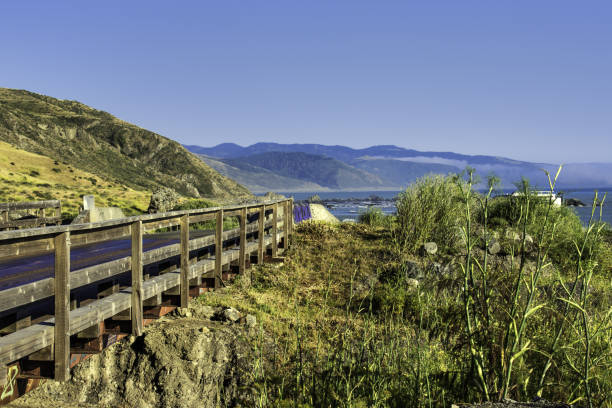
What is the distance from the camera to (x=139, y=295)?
6621 mm

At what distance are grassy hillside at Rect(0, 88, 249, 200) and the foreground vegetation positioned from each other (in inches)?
2655

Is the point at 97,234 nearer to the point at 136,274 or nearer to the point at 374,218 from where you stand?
the point at 136,274

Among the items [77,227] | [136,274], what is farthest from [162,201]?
[77,227]

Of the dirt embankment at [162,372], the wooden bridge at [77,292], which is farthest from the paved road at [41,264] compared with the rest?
the dirt embankment at [162,372]

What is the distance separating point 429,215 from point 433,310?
944 centimetres

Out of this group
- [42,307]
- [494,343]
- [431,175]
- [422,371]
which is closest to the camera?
[494,343]

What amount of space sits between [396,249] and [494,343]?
11301 millimetres

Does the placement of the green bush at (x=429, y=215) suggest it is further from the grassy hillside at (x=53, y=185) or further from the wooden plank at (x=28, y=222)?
the grassy hillside at (x=53, y=185)

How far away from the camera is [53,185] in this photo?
60781mm

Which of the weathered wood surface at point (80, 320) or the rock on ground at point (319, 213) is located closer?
the weathered wood surface at point (80, 320)

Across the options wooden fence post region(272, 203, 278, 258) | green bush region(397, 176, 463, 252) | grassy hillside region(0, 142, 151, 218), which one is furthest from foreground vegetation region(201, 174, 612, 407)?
grassy hillside region(0, 142, 151, 218)

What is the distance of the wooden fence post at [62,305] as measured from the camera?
194 inches

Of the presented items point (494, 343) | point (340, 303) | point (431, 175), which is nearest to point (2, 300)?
point (494, 343)

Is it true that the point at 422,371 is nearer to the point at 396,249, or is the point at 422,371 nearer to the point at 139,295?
the point at 139,295
